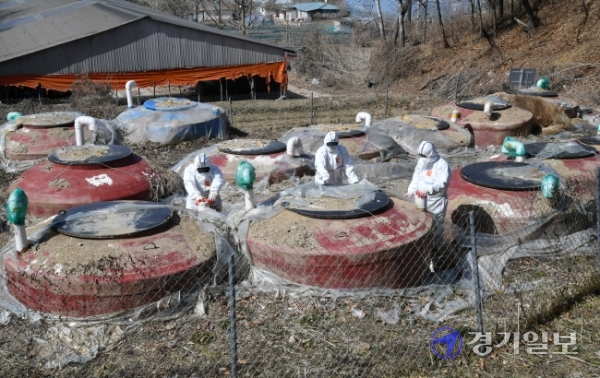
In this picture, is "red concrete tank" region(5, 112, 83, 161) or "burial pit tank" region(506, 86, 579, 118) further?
"burial pit tank" region(506, 86, 579, 118)

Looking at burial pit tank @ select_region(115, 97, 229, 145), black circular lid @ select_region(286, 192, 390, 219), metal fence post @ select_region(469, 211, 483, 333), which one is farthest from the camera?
burial pit tank @ select_region(115, 97, 229, 145)

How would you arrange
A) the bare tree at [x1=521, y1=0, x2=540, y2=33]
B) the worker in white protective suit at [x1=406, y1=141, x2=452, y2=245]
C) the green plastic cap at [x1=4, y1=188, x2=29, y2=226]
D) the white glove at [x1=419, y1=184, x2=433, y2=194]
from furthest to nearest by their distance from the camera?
the bare tree at [x1=521, y1=0, x2=540, y2=33], the worker in white protective suit at [x1=406, y1=141, x2=452, y2=245], the white glove at [x1=419, y1=184, x2=433, y2=194], the green plastic cap at [x1=4, y1=188, x2=29, y2=226]

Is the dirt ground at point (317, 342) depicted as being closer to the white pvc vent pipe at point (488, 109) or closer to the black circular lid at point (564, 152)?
the black circular lid at point (564, 152)

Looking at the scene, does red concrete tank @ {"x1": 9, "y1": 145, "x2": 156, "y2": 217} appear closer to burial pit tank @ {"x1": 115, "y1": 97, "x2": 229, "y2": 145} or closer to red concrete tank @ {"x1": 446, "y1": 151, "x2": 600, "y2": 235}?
red concrete tank @ {"x1": 446, "y1": 151, "x2": 600, "y2": 235}

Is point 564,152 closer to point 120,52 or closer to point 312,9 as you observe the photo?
point 120,52

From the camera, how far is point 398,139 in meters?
15.1

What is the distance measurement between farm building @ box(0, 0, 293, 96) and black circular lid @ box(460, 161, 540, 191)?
65.4 feet

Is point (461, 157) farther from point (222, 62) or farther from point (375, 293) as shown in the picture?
point (222, 62)

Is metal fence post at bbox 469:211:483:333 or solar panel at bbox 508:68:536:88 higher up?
solar panel at bbox 508:68:536:88

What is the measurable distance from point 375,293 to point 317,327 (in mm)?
860

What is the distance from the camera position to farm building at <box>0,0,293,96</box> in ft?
81.5

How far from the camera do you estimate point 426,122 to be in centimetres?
1568

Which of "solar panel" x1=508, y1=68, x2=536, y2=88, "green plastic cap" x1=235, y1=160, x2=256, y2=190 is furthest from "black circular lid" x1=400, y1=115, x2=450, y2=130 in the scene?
"solar panel" x1=508, y1=68, x2=536, y2=88

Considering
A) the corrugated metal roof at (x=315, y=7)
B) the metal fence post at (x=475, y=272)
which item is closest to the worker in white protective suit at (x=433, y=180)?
the metal fence post at (x=475, y=272)
